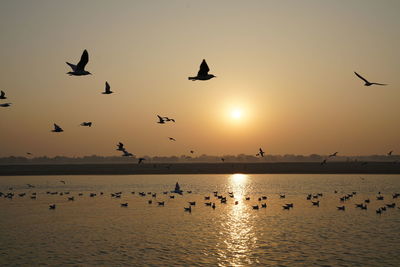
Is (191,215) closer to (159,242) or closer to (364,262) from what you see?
(159,242)

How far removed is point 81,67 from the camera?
2441 centimetres

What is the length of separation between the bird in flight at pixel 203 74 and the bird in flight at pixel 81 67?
5.19 meters

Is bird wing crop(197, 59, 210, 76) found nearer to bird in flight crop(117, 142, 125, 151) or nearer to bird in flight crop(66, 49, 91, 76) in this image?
bird in flight crop(66, 49, 91, 76)

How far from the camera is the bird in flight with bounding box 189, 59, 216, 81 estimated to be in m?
22.9

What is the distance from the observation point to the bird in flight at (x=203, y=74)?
22914mm

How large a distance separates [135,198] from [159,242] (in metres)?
28.8

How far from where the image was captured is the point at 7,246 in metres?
28.3

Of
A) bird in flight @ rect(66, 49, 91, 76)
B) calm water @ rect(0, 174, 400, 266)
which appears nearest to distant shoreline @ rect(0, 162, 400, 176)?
calm water @ rect(0, 174, 400, 266)

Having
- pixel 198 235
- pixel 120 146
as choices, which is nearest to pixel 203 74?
pixel 198 235

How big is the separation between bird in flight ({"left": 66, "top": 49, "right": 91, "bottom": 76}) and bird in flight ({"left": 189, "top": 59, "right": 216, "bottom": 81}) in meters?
5.19

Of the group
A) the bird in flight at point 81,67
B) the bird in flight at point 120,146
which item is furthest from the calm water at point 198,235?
the bird in flight at point 81,67

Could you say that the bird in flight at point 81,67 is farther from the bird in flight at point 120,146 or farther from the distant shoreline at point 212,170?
the distant shoreline at point 212,170

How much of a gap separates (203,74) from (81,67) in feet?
20.3

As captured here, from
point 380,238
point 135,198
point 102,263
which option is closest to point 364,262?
point 380,238
